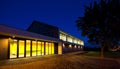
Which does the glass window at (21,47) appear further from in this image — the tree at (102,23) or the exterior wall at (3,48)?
the tree at (102,23)

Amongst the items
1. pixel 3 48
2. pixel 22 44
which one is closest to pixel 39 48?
pixel 22 44

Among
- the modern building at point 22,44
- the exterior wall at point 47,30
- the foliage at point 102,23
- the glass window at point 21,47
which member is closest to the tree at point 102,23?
the foliage at point 102,23

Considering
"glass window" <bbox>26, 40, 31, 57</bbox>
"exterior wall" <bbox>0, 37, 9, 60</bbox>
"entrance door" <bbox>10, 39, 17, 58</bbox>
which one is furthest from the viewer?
"glass window" <bbox>26, 40, 31, 57</bbox>

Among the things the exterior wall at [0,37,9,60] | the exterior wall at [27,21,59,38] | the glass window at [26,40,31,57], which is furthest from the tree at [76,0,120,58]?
the exterior wall at [0,37,9,60]

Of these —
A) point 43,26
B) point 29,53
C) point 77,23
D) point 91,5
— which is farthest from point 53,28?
point 29,53

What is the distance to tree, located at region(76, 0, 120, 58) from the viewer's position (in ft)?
82.2

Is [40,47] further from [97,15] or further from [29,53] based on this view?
[97,15]

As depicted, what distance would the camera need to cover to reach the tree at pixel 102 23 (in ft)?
82.2

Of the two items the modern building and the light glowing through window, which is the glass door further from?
the light glowing through window

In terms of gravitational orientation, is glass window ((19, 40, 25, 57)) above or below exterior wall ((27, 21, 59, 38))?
below

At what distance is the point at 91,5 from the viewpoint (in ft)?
88.0

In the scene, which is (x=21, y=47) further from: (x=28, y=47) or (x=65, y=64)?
(x=65, y=64)

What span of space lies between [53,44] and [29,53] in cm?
965

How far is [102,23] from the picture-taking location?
25656 mm
